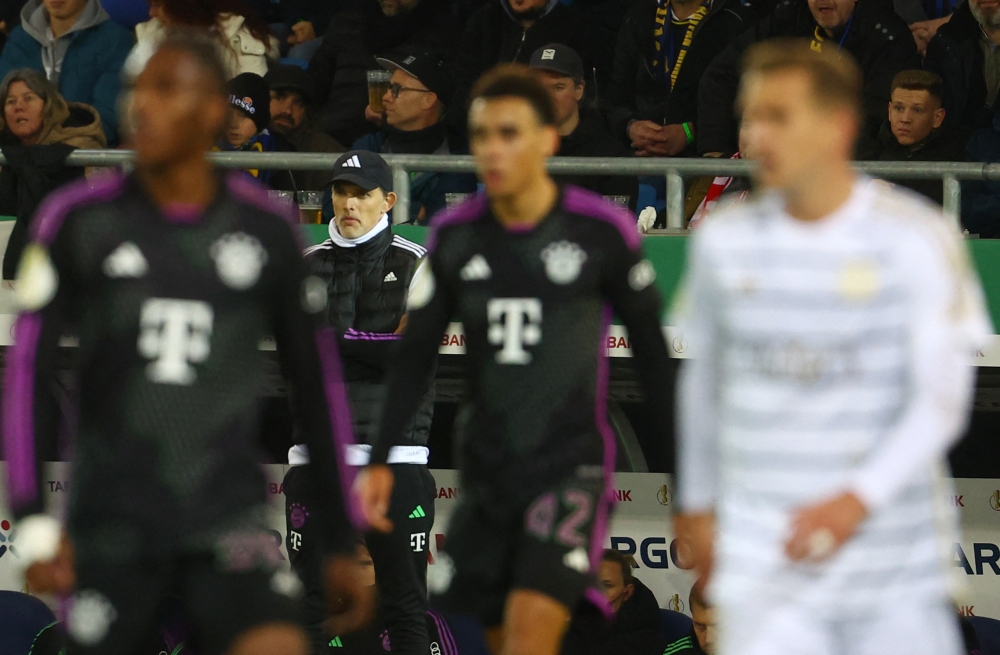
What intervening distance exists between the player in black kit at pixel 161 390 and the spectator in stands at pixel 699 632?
3982mm

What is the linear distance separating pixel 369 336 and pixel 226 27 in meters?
3.69

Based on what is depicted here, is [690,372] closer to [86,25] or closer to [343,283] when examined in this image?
[343,283]

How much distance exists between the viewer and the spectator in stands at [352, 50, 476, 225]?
9328mm

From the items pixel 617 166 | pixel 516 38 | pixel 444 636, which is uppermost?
pixel 516 38

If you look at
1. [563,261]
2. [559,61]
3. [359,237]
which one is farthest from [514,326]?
[559,61]

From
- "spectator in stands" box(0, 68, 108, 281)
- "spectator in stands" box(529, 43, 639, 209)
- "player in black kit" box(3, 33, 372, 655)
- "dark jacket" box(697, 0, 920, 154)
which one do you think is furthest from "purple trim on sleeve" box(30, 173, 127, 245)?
"dark jacket" box(697, 0, 920, 154)

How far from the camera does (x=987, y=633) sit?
8.72 meters

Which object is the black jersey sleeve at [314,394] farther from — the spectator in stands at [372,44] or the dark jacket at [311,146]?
the spectator in stands at [372,44]

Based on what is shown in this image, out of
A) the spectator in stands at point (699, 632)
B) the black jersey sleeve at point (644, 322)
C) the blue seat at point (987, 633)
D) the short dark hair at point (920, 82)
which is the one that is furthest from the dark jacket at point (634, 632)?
the black jersey sleeve at point (644, 322)

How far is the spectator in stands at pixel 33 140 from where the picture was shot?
357 inches

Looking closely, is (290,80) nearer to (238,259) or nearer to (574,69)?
(574,69)

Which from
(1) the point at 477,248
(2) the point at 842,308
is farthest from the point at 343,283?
(2) the point at 842,308

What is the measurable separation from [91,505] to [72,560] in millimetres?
→ 143

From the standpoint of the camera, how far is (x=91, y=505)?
167 inches
